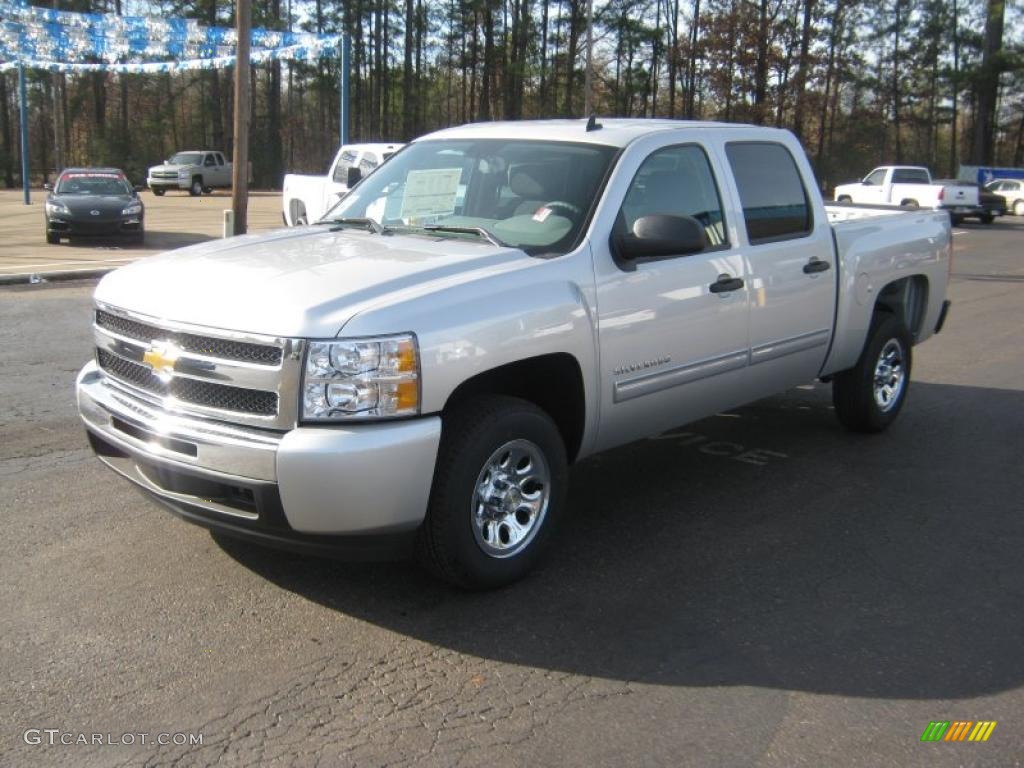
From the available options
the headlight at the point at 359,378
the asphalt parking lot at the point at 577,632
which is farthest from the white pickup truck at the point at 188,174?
the headlight at the point at 359,378

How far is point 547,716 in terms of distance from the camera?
322 centimetres

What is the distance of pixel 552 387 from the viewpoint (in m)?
4.43

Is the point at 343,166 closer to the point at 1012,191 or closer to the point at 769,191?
the point at 769,191

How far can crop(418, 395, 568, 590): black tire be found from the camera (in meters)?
3.78

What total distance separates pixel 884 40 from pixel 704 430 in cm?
6664

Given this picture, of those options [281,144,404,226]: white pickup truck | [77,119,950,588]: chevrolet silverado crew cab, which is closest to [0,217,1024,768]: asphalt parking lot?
[77,119,950,588]: chevrolet silverado crew cab

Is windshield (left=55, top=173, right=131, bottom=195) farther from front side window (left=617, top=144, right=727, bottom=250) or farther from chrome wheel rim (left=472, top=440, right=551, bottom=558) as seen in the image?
chrome wheel rim (left=472, top=440, right=551, bottom=558)

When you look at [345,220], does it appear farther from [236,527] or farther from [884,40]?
[884,40]

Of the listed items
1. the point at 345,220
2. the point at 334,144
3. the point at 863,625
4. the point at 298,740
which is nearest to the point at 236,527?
the point at 298,740

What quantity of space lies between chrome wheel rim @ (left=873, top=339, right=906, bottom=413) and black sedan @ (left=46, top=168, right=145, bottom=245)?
1632 cm

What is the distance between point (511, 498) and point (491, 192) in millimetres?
1619

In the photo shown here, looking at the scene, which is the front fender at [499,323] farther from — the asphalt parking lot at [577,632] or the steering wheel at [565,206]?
the asphalt parking lot at [577,632]

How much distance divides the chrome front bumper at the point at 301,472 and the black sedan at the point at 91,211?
16834 millimetres

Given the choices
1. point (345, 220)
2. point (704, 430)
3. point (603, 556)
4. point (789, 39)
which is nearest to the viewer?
point (603, 556)
